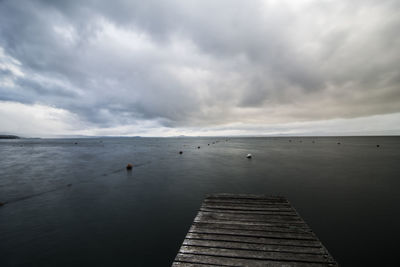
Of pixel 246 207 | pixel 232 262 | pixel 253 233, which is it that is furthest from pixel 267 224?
→ pixel 232 262

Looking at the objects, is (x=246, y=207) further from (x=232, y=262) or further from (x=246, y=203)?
(x=232, y=262)

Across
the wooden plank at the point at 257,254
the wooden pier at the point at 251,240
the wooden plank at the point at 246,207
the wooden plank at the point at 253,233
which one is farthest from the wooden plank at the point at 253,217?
the wooden plank at the point at 257,254

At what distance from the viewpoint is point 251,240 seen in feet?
17.5

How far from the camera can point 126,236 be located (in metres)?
9.22

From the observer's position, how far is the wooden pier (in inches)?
179

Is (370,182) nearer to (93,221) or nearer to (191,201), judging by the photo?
(191,201)

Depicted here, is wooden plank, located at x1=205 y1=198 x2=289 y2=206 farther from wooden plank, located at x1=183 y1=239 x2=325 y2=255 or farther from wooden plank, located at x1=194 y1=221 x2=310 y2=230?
wooden plank, located at x1=183 y1=239 x2=325 y2=255

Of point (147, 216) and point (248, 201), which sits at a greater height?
point (248, 201)

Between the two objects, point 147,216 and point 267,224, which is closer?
point 267,224

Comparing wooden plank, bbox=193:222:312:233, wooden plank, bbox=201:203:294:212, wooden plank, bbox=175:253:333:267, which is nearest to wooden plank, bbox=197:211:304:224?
wooden plank, bbox=193:222:312:233

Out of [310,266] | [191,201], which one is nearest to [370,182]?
[191,201]

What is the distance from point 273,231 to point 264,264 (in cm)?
166

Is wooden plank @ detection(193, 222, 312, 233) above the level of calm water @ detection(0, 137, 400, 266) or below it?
above

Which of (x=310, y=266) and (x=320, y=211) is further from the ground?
(x=310, y=266)
